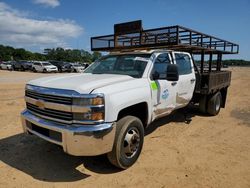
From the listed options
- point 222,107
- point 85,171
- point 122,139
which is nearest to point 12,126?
point 85,171

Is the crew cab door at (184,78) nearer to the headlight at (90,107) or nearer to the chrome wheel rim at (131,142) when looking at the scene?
the chrome wheel rim at (131,142)

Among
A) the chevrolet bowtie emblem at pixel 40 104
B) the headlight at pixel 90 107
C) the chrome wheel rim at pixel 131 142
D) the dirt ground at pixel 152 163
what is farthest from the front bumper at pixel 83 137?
the dirt ground at pixel 152 163

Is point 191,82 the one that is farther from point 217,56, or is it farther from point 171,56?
point 217,56

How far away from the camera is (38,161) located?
12.6 ft

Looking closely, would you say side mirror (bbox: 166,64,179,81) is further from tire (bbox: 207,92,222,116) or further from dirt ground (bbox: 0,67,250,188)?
tire (bbox: 207,92,222,116)

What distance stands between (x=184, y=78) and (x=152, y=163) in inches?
93.6

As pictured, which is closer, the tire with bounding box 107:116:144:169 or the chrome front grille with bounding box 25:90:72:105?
the chrome front grille with bounding box 25:90:72:105

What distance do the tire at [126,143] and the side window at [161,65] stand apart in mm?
1169

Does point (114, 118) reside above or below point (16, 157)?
above

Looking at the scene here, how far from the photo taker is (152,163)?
12.6 feet

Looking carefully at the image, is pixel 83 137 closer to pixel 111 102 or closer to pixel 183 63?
pixel 111 102

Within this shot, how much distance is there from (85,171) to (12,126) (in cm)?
302

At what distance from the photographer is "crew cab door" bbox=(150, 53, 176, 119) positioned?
421cm

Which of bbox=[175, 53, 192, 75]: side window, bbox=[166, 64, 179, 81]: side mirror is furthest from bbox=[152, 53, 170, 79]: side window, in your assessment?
bbox=[175, 53, 192, 75]: side window
